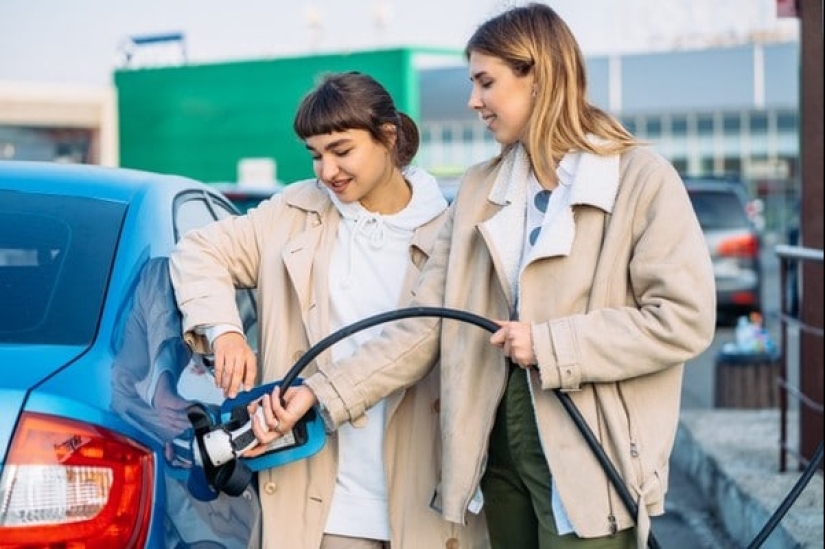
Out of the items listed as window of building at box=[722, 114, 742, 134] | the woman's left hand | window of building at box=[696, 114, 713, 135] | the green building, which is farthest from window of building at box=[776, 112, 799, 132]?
the woman's left hand

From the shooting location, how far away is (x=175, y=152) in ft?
57.0

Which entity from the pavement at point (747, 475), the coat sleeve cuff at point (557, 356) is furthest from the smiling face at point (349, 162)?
the pavement at point (747, 475)

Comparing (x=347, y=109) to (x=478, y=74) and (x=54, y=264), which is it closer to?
(x=478, y=74)

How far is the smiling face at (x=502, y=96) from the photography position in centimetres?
324

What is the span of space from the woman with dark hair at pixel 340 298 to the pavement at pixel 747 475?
5.92ft

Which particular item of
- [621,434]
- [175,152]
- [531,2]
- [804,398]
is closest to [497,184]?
[531,2]

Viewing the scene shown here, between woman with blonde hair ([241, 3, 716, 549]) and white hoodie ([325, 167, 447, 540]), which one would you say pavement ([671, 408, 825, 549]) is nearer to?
white hoodie ([325, 167, 447, 540])

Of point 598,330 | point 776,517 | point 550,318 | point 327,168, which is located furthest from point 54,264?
point 776,517

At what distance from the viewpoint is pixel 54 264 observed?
3.32m

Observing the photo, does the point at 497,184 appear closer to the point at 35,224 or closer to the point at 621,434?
the point at 621,434

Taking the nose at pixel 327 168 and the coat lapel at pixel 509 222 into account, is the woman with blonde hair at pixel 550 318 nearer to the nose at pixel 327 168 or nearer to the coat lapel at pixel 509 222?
the coat lapel at pixel 509 222

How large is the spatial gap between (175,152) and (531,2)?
14.4 meters

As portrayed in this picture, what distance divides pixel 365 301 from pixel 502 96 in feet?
2.14

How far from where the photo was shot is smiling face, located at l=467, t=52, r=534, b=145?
3238 mm
